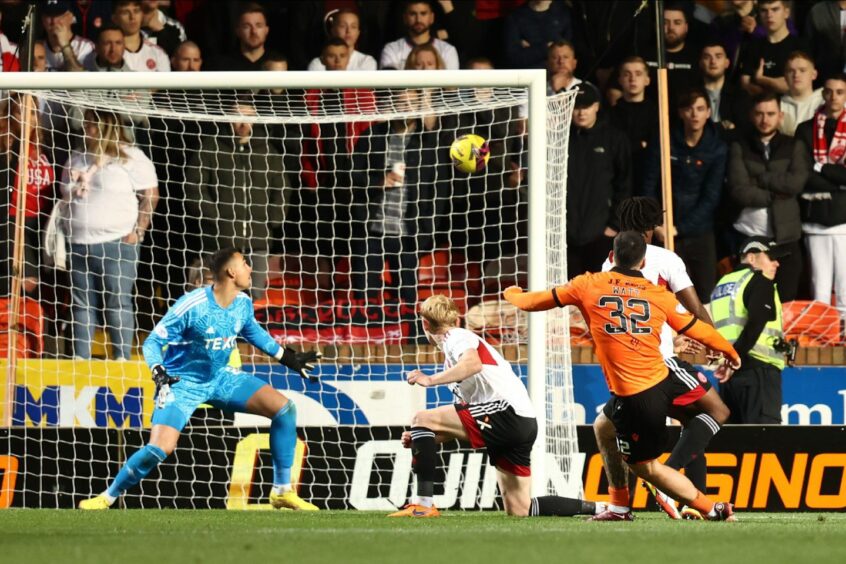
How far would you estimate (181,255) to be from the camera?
12672 millimetres

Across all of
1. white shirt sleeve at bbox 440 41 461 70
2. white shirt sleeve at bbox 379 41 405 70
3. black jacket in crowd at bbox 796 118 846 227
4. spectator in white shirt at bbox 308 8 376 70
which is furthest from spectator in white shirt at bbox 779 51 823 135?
spectator in white shirt at bbox 308 8 376 70

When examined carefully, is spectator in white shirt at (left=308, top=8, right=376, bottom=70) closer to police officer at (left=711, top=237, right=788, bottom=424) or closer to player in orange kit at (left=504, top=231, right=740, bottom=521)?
police officer at (left=711, top=237, right=788, bottom=424)

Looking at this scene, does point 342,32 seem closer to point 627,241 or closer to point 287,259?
point 287,259

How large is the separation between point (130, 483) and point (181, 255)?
375cm

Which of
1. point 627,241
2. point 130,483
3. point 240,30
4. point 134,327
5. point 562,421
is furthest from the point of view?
point 240,30

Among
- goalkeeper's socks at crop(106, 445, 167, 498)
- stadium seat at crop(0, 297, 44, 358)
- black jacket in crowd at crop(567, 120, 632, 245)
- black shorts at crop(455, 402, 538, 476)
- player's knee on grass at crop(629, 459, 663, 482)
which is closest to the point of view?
player's knee on grass at crop(629, 459, 663, 482)

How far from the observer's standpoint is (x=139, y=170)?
11.9m

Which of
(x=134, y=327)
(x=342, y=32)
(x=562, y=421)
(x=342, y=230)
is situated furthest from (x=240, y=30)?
(x=562, y=421)

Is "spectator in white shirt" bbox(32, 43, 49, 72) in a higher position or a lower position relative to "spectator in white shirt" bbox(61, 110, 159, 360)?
higher

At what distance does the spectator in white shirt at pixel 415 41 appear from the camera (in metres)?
12.9

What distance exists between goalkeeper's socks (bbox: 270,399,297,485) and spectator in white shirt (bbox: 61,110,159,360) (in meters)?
2.55

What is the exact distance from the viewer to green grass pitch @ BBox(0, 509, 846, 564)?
5.81 metres

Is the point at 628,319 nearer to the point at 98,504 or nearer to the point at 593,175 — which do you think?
the point at 98,504

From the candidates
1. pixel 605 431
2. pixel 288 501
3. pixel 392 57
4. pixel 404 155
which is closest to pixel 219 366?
pixel 288 501
